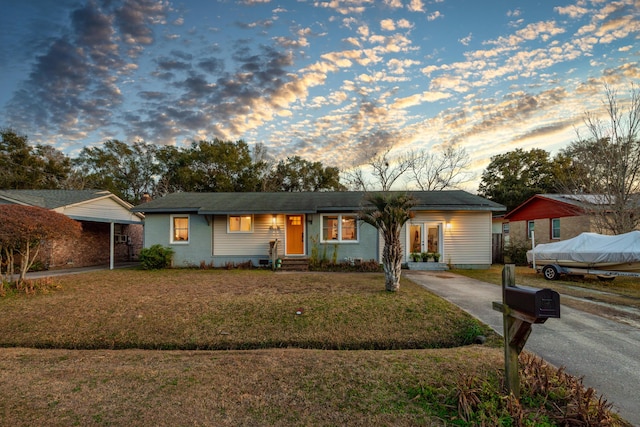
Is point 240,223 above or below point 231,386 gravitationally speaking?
above

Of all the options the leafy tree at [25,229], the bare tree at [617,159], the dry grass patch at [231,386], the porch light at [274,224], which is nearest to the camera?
the dry grass patch at [231,386]

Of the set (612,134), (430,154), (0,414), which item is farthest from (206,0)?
(430,154)

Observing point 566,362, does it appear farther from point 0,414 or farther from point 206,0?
point 206,0

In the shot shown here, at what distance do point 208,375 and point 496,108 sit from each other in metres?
16.5

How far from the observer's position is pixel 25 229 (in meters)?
8.69

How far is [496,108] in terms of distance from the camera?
1455cm

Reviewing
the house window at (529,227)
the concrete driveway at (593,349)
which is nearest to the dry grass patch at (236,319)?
the concrete driveway at (593,349)

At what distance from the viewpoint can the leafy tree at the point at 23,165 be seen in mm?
25048

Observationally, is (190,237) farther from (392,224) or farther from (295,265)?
(392,224)

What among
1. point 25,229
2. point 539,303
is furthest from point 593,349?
point 25,229

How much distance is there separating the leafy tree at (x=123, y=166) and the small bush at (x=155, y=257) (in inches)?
932

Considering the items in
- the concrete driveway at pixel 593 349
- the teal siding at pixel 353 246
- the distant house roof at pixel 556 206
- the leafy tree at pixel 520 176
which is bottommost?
the concrete driveway at pixel 593 349

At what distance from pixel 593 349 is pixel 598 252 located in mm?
8028

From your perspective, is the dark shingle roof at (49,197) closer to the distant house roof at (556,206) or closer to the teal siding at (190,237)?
the teal siding at (190,237)
